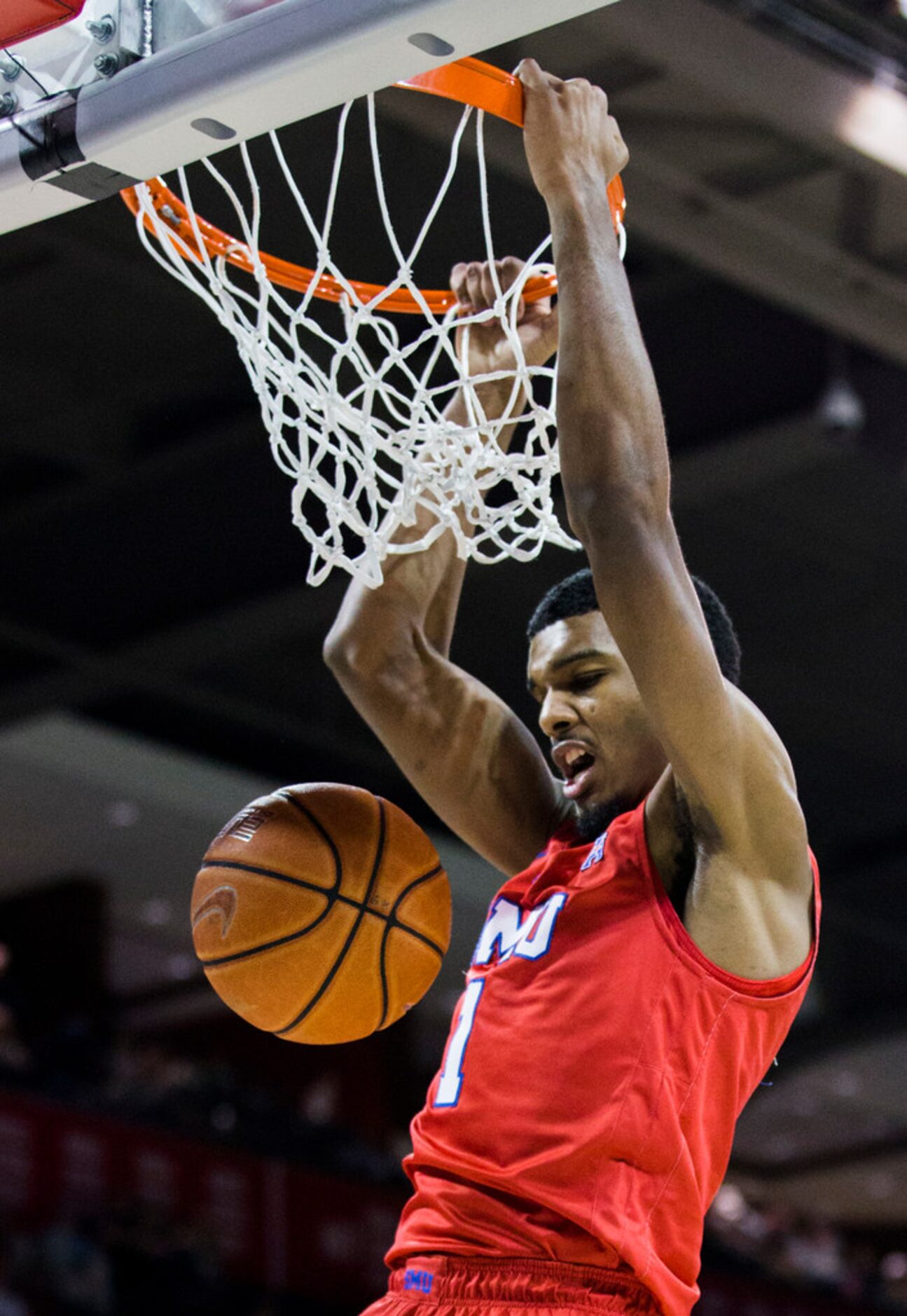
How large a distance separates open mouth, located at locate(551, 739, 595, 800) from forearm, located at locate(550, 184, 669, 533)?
49cm

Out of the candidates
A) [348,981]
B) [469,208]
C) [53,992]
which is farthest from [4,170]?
[53,992]

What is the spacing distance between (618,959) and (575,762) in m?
0.37

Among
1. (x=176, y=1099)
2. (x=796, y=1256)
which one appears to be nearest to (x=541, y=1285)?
(x=176, y=1099)

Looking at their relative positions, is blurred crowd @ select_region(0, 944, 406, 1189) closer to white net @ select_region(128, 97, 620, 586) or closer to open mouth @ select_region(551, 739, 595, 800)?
white net @ select_region(128, 97, 620, 586)

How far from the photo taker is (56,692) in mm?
9586

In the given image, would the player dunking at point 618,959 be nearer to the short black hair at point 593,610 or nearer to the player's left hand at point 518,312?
the short black hair at point 593,610

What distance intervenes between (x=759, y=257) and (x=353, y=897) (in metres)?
3.85

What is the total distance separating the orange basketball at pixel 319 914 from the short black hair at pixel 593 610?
413 mm

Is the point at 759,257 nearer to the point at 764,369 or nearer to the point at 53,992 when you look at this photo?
the point at 764,369

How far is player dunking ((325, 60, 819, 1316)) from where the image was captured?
2387 mm

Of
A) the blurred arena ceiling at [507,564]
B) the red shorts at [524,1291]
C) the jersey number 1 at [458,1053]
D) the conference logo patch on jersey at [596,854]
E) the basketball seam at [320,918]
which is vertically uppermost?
the conference logo patch on jersey at [596,854]

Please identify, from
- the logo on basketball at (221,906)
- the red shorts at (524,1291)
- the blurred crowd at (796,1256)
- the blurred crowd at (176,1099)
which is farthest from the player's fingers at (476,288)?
the blurred crowd at (796,1256)

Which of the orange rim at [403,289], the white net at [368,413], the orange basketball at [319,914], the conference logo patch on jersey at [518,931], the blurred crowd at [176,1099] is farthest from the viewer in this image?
the blurred crowd at [176,1099]

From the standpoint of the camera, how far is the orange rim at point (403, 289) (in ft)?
8.38
